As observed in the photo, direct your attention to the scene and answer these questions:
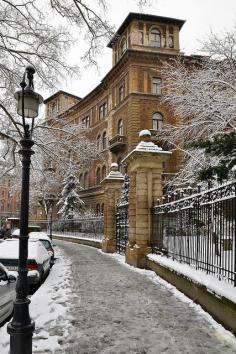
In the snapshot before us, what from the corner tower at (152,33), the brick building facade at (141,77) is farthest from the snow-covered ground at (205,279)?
the corner tower at (152,33)

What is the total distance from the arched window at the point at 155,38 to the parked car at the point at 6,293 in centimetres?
3710

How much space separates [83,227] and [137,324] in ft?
87.8

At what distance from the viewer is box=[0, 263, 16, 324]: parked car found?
6.30 m

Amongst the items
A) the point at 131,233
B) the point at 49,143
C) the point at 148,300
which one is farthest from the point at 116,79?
the point at 148,300

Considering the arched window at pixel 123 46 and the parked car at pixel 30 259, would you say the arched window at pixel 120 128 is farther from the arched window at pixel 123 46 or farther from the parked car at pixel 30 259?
the parked car at pixel 30 259

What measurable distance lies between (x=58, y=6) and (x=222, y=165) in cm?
617

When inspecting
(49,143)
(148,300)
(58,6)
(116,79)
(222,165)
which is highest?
(116,79)

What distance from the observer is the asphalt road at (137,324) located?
5.03m

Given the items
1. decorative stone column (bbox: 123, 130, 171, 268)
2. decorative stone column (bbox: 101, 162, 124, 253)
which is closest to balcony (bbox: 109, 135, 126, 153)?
decorative stone column (bbox: 101, 162, 124, 253)

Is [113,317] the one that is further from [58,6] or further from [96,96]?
[96,96]

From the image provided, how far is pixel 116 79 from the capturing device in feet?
144

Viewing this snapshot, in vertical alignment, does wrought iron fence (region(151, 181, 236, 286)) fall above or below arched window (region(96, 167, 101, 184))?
below

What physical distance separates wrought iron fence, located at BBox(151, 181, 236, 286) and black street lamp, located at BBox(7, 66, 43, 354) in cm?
308

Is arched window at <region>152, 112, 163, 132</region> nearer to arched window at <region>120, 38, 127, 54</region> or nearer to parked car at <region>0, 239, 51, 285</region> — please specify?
arched window at <region>120, 38, 127, 54</region>
